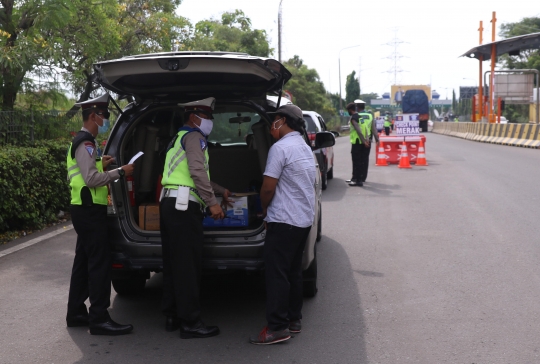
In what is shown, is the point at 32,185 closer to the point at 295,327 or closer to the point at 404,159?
the point at 295,327

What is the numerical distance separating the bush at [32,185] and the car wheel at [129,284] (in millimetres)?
2998

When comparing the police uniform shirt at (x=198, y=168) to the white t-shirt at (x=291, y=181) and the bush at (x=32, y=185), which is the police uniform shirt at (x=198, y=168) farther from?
the bush at (x=32, y=185)

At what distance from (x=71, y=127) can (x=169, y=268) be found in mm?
7621

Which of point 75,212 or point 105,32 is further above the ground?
point 105,32

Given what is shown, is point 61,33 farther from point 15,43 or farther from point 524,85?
point 524,85

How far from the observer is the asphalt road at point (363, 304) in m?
5.05

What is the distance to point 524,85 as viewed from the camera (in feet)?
143

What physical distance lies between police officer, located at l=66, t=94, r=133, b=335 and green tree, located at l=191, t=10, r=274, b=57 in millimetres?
25277

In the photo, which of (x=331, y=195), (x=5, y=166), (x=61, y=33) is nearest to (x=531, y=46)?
(x=331, y=195)

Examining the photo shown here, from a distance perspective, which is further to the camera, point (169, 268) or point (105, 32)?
point (105, 32)

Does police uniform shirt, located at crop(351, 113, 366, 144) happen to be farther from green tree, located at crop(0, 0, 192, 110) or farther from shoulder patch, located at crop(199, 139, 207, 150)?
shoulder patch, located at crop(199, 139, 207, 150)

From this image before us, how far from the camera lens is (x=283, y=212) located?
5.29 metres

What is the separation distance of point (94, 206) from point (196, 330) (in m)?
1.23

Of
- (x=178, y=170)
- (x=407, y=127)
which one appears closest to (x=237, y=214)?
(x=178, y=170)
